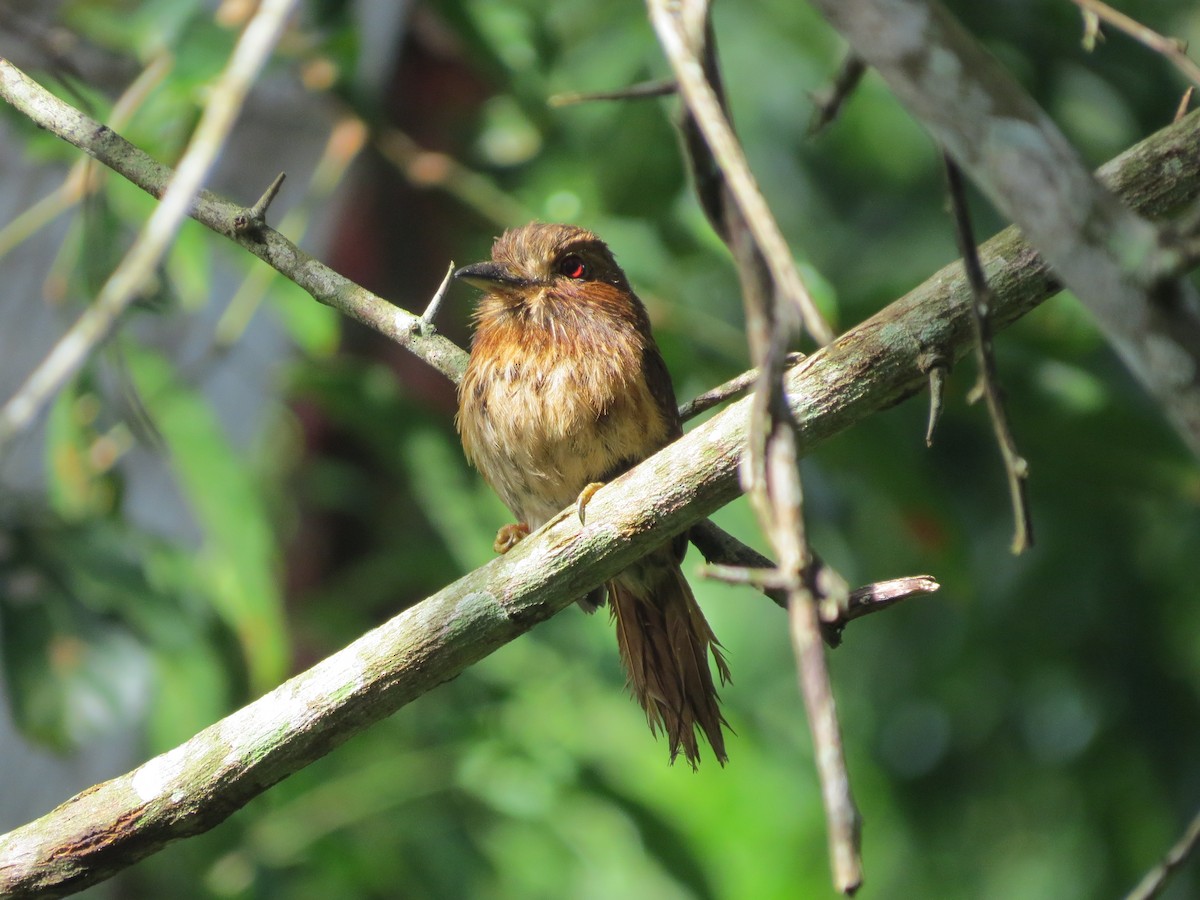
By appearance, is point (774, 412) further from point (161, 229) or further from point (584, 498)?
point (584, 498)

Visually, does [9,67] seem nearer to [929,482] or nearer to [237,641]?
[237,641]

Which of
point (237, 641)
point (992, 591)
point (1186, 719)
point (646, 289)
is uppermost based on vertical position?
point (646, 289)

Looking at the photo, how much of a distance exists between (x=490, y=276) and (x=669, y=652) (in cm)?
110

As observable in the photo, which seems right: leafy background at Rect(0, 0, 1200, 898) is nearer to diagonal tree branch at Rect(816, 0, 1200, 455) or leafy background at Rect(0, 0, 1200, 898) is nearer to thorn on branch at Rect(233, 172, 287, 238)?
thorn on branch at Rect(233, 172, 287, 238)

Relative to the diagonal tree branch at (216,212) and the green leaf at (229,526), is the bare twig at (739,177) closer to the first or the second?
the diagonal tree branch at (216,212)

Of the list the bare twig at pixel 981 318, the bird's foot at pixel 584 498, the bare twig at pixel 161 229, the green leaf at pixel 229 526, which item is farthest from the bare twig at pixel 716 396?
the green leaf at pixel 229 526

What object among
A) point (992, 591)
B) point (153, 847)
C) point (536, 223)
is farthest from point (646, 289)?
point (153, 847)

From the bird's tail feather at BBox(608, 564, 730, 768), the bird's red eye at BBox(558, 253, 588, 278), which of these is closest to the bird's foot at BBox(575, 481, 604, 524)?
the bird's tail feather at BBox(608, 564, 730, 768)

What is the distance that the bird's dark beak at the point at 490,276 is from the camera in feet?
11.4

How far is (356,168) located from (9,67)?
377 cm

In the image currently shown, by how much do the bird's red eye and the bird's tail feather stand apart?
2.95 feet

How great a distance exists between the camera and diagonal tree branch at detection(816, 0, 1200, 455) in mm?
1322

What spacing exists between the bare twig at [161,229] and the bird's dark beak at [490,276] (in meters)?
1.88

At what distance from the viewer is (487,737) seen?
4.64m
